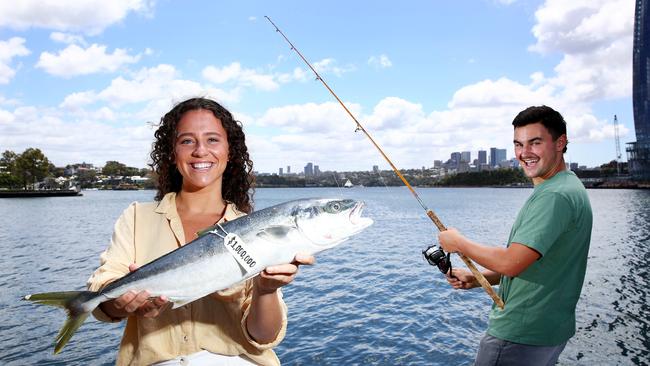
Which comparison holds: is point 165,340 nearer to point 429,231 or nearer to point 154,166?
point 154,166

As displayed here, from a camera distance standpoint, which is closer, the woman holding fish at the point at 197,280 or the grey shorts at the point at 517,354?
the woman holding fish at the point at 197,280

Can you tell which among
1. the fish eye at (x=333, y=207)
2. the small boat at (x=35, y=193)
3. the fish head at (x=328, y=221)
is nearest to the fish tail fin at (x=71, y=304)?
the fish head at (x=328, y=221)

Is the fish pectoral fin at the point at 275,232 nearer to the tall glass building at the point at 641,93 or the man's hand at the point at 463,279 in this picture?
the man's hand at the point at 463,279

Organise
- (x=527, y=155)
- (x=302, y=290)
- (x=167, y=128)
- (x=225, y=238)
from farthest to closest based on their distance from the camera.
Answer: (x=302, y=290), (x=527, y=155), (x=167, y=128), (x=225, y=238)

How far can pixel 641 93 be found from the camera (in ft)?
494

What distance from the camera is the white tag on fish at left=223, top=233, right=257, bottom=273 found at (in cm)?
274

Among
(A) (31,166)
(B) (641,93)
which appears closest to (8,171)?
(A) (31,166)

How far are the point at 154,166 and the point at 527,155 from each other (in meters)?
3.63

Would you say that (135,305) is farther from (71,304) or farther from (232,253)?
(232,253)

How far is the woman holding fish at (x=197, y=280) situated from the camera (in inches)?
115

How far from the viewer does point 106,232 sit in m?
39.7

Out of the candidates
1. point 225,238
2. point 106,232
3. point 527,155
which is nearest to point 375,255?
point 527,155

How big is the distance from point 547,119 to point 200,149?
10.9 ft

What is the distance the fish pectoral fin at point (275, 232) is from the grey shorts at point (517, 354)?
263 centimetres
